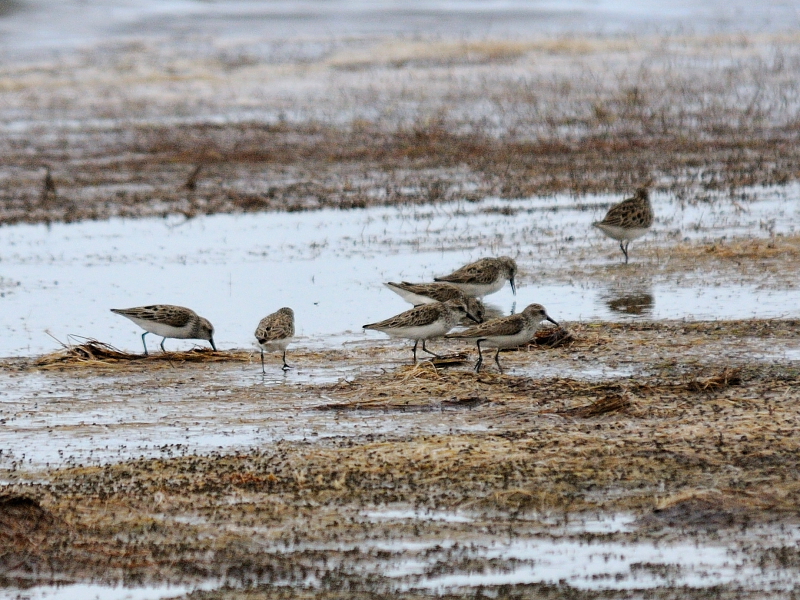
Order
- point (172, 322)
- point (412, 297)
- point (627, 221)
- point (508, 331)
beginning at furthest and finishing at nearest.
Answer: point (627, 221)
point (412, 297)
point (172, 322)
point (508, 331)

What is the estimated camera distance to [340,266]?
1614 cm

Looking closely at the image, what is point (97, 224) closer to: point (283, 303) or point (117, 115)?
point (283, 303)

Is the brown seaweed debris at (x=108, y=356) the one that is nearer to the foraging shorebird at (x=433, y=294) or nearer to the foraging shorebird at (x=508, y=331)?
the foraging shorebird at (x=433, y=294)

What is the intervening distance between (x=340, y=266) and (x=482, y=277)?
9.89ft

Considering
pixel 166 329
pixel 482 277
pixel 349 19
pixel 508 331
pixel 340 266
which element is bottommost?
pixel 340 266

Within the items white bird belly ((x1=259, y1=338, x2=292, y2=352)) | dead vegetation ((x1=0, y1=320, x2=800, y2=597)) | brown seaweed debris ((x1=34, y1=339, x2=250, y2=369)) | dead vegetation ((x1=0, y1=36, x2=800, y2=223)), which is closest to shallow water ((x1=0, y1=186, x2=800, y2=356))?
brown seaweed debris ((x1=34, y1=339, x2=250, y2=369))

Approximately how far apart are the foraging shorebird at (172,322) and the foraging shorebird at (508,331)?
260 cm

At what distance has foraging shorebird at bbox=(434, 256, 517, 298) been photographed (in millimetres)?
13570

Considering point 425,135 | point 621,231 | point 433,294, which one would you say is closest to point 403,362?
point 433,294

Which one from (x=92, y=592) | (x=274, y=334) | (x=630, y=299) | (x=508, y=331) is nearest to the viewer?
(x=92, y=592)

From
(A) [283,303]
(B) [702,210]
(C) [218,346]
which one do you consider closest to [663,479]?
(C) [218,346]

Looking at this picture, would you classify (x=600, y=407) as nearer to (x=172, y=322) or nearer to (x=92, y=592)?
(x=92, y=592)

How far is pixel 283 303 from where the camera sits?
14.2m

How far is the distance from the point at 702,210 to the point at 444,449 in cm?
1110
